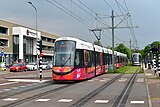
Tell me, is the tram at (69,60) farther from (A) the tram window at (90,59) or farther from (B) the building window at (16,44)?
(B) the building window at (16,44)

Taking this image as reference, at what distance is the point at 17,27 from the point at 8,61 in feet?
31.2

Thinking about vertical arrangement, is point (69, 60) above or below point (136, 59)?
below

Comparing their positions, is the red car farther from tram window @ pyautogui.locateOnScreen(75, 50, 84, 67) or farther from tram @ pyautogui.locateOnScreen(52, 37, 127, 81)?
tram window @ pyautogui.locateOnScreen(75, 50, 84, 67)

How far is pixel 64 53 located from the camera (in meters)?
26.5

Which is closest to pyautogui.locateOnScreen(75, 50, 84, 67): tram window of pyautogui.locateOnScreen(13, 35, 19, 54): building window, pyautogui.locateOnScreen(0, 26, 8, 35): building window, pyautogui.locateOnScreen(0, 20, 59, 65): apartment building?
pyautogui.locateOnScreen(0, 20, 59, 65): apartment building

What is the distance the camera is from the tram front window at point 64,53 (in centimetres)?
2625

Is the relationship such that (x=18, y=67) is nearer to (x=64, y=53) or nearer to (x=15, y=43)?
(x=15, y=43)

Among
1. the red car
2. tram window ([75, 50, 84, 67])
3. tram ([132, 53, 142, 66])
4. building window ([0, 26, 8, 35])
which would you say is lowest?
the red car

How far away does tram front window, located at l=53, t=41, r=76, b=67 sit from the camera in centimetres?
2625

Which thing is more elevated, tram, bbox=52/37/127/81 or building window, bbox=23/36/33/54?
building window, bbox=23/36/33/54

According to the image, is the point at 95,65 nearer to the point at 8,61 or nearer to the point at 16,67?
the point at 16,67

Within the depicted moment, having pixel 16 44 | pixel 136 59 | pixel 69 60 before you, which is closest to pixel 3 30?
pixel 16 44

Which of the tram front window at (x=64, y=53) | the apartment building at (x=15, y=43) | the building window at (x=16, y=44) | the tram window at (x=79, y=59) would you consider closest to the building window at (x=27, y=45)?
the apartment building at (x=15, y=43)

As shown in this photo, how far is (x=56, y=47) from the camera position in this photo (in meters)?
27.0
